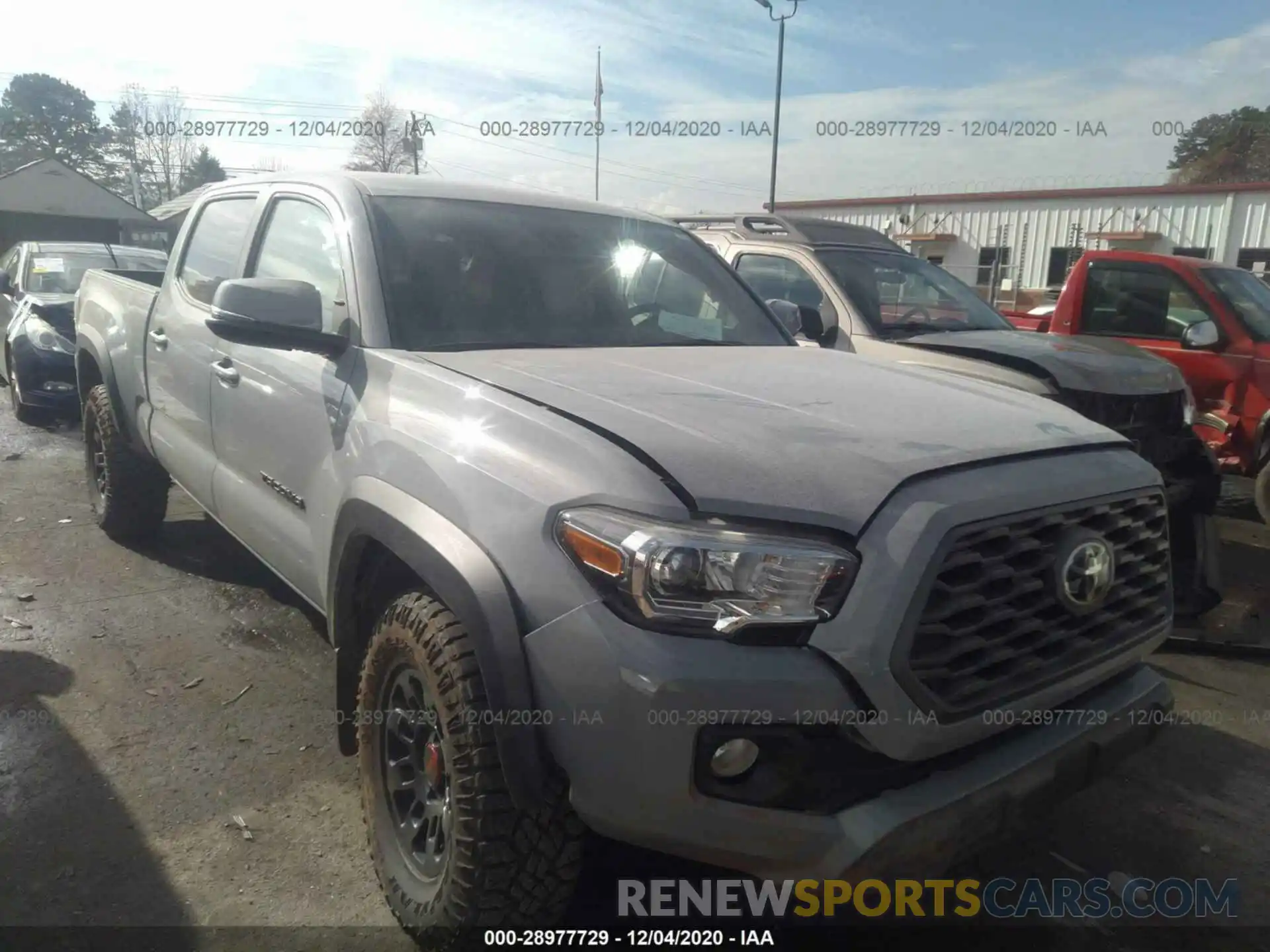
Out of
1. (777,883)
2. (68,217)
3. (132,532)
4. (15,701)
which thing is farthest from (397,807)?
(68,217)

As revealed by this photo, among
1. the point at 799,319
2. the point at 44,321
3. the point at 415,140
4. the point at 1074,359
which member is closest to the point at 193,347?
the point at 799,319

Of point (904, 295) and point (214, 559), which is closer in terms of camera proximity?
point (214, 559)

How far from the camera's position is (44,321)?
25.9 ft

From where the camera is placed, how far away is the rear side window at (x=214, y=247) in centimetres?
371

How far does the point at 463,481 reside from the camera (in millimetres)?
2066

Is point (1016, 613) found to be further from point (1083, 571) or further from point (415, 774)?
point (415, 774)

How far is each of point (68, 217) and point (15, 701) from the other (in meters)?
40.8

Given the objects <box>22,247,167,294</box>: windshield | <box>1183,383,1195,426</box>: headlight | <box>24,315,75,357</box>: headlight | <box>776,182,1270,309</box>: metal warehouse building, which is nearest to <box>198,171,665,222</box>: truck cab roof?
<box>1183,383,1195,426</box>: headlight

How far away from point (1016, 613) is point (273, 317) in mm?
2037

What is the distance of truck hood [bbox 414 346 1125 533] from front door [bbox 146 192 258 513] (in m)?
1.56

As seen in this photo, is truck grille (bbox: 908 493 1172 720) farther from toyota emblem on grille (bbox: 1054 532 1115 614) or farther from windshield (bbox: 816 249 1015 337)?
windshield (bbox: 816 249 1015 337)

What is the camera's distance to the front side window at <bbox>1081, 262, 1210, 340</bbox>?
6.71m

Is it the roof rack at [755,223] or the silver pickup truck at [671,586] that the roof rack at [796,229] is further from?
the silver pickup truck at [671,586]

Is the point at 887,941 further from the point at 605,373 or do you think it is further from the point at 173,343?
the point at 173,343
